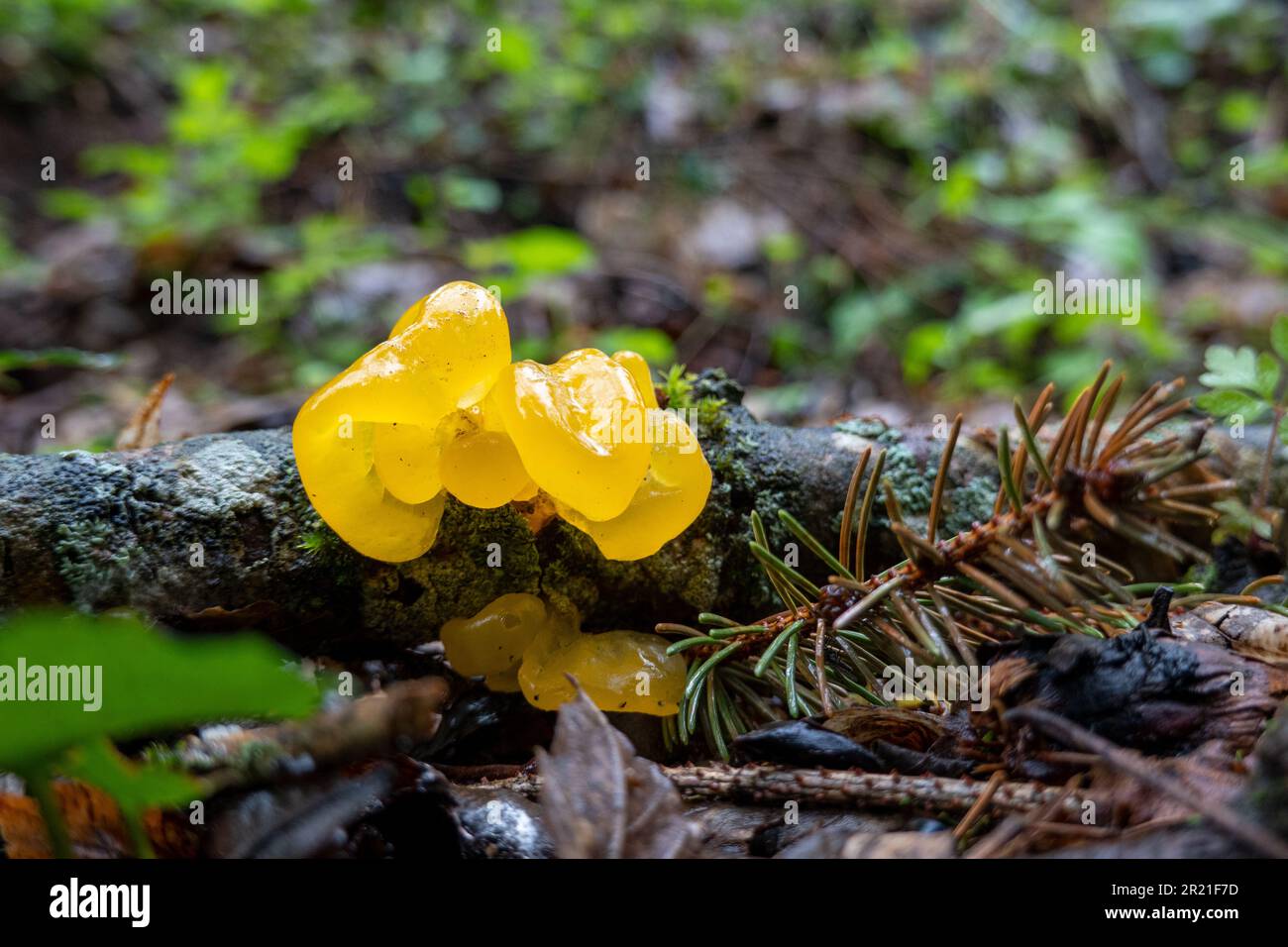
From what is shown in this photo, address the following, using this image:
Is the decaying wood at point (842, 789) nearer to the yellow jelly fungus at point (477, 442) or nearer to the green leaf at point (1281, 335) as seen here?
the yellow jelly fungus at point (477, 442)

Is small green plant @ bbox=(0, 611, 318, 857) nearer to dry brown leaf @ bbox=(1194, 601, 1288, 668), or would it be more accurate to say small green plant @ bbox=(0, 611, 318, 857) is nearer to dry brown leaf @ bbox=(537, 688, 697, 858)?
dry brown leaf @ bbox=(537, 688, 697, 858)

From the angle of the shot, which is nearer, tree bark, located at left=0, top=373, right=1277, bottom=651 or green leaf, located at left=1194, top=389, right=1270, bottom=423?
tree bark, located at left=0, top=373, right=1277, bottom=651

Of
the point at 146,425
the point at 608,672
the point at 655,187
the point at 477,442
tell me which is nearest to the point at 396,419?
the point at 477,442
